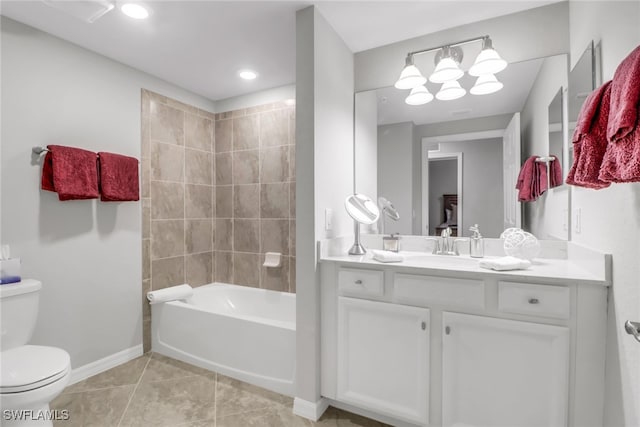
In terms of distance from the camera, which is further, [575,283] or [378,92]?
[378,92]

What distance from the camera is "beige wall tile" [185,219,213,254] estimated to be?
3117mm

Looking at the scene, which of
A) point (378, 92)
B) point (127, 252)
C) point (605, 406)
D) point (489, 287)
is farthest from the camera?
point (127, 252)

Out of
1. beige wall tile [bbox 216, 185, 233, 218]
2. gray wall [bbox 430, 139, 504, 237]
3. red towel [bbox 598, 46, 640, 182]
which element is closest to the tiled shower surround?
beige wall tile [bbox 216, 185, 233, 218]

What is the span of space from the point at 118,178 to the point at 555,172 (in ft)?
9.56

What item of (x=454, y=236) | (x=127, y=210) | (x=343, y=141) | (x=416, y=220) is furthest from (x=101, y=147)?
(x=454, y=236)

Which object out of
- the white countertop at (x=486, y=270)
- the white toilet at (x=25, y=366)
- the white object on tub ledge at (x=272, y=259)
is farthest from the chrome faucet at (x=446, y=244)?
the white toilet at (x=25, y=366)

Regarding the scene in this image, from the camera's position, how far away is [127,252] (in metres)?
2.60

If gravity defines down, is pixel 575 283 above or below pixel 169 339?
above

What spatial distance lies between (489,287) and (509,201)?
753 millimetres

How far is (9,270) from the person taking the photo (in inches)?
73.3

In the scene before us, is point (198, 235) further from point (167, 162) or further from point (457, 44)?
point (457, 44)

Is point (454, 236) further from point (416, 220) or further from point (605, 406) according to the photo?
point (605, 406)

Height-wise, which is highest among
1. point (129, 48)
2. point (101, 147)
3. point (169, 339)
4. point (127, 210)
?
point (129, 48)

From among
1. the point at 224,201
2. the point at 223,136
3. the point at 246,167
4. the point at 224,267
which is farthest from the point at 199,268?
the point at 223,136
